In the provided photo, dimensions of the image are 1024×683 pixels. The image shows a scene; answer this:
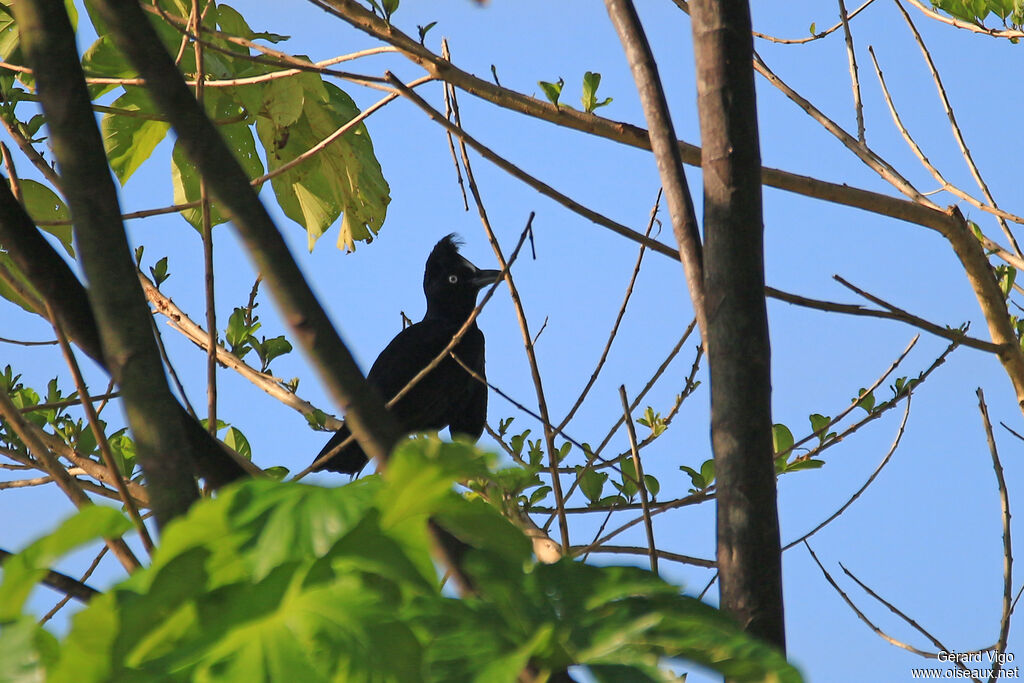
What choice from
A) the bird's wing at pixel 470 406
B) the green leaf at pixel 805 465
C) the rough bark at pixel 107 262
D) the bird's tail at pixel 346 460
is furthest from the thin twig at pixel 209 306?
the bird's wing at pixel 470 406

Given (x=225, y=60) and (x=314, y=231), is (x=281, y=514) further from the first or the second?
(x=314, y=231)

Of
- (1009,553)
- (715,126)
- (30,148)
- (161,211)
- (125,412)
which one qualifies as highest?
(30,148)

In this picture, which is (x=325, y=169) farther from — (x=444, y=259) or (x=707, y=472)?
(x=444, y=259)

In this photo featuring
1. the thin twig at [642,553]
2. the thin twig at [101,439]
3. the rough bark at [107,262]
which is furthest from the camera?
the thin twig at [642,553]

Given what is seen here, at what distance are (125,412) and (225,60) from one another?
4.83 feet

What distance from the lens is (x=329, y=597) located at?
0.50 meters

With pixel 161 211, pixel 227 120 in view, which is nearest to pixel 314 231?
pixel 227 120

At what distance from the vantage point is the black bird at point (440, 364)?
13.7ft

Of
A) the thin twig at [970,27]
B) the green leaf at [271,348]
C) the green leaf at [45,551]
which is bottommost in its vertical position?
the green leaf at [45,551]

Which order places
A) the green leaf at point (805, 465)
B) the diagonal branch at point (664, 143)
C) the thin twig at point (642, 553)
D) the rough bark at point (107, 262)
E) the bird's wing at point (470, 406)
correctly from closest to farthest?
1. the rough bark at point (107, 262)
2. the diagonal branch at point (664, 143)
3. the thin twig at point (642, 553)
4. the green leaf at point (805, 465)
5. the bird's wing at point (470, 406)

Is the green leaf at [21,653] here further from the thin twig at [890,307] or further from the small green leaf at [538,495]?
the small green leaf at [538,495]

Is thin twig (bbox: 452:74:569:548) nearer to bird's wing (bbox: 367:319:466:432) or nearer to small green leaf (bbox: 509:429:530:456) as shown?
small green leaf (bbox: 509:429:530:456)

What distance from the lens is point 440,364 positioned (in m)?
4.22

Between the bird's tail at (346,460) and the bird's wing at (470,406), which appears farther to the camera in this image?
the bird's wing at (470,406)
